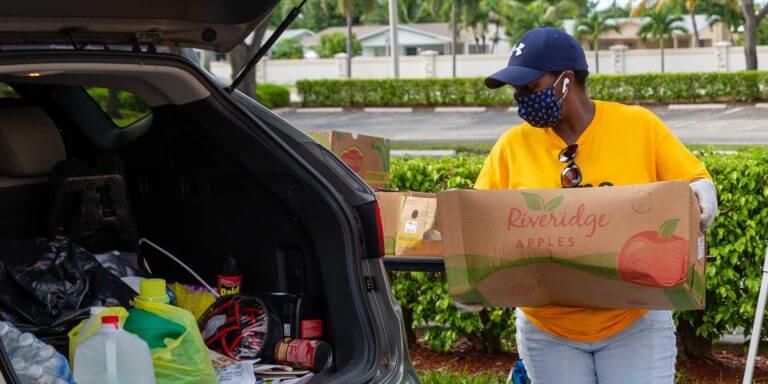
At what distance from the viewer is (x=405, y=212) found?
5.05 meters

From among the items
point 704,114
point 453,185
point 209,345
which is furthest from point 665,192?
point 704,114

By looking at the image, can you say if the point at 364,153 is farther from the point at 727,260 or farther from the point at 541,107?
the point at 541,107

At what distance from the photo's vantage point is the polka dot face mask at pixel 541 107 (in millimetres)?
3551

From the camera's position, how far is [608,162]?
3.59 metres

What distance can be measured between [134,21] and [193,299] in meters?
1.12

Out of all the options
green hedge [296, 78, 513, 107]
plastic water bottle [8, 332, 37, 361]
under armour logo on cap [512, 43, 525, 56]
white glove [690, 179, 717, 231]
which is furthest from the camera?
green hedge [296, 78, 513, 107]

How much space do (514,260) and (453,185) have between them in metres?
2.77

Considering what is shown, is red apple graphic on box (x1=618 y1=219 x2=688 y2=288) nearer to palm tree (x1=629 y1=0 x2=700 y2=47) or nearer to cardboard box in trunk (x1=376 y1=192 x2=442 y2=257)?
cardboard box in trunk (x1=376 y1=192 x2=442 y2=257)

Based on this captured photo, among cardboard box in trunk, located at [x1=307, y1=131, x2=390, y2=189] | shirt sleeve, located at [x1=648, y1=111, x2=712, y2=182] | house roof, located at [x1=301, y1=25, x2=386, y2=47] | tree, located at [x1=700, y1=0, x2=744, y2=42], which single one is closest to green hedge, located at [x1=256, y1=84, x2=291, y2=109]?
tree, located at [x1=700, y1=0, x2=744, y2=42]

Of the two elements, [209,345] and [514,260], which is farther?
[209,345]

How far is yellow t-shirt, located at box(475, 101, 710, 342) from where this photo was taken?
357cm

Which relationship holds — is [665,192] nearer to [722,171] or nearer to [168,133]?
[168,133]

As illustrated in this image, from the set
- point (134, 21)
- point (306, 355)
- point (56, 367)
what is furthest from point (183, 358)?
point (134, 21)

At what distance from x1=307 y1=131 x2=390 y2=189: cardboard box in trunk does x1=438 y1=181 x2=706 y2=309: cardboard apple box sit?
6.10ft
